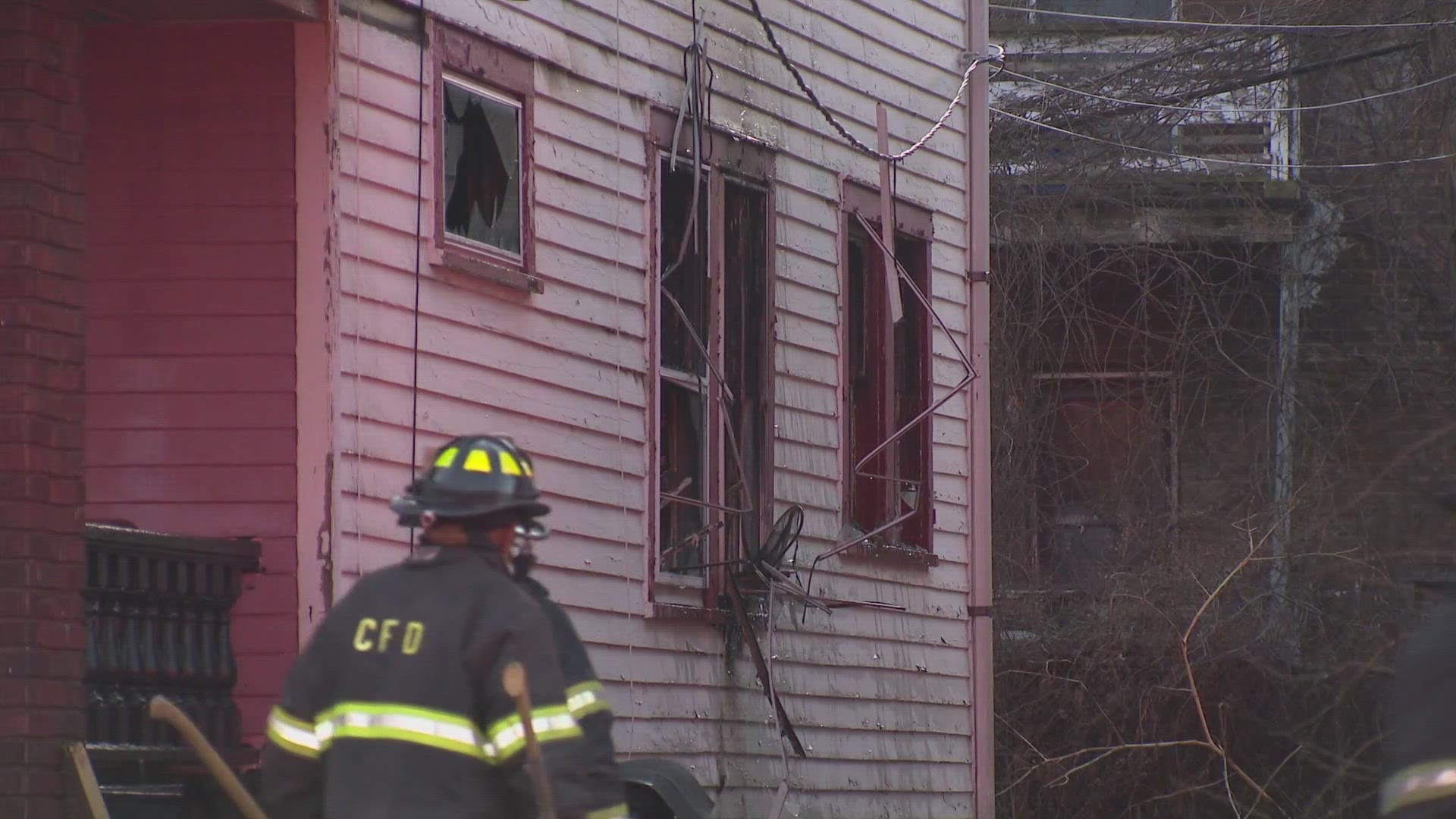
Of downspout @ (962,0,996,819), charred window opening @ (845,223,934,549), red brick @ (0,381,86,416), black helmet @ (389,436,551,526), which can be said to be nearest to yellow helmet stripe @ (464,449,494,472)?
black helmet @ (389,436,551,526)

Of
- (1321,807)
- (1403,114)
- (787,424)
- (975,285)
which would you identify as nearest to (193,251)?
(787,424)

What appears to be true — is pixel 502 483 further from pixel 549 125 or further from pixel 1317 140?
pixel 1317 140

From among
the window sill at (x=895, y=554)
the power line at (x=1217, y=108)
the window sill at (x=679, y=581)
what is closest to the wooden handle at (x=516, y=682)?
the window sill at (x=679, y=581)

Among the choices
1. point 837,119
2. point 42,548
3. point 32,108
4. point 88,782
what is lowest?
point 88,782

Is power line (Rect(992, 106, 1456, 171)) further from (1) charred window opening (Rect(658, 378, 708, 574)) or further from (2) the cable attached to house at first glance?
(2) the cable attached to house

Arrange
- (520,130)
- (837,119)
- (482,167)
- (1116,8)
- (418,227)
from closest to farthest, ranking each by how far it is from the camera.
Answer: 1. (418,227)
2. (482,167)
3. (520,130)
4. (837,119)
5. (1116,8)

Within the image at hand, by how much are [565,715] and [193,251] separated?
3.93m

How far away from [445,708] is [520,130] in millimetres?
4936

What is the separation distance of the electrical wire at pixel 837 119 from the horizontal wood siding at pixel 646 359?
74mm

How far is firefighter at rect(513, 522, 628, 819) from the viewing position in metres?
5.43

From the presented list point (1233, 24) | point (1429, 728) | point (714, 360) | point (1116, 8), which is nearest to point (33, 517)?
point (714, 360)

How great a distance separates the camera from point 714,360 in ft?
37.2

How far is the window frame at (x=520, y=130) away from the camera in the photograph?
9.20 meters

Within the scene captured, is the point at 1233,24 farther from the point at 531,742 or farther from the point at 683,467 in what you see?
the point at 531,742
